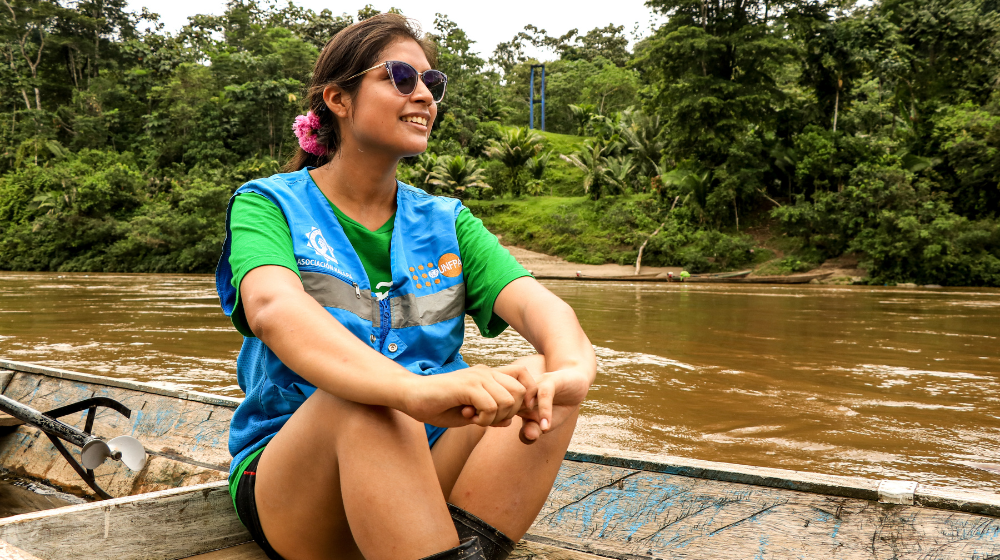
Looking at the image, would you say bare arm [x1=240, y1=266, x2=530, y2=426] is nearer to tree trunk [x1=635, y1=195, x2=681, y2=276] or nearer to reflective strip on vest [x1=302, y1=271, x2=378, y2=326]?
reflective strip on vest [x1=302, y1=271, x2=378, y2=326]

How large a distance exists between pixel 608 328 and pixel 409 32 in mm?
6471

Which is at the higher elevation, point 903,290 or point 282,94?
point 282,94

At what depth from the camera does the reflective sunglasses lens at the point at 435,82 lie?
1.38 metres

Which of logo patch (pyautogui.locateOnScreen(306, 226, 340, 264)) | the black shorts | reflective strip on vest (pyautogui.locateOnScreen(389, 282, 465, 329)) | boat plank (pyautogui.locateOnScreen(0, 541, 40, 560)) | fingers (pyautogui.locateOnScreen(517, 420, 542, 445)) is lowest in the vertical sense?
the black shorts

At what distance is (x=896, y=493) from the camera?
1277 millimetres

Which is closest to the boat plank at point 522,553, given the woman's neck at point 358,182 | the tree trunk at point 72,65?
the woman's neck at point 358,182

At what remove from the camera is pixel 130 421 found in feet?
8.23

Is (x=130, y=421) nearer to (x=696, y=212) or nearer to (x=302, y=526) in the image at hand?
(x=302, y=526)

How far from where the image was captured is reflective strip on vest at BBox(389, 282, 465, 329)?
1.27 metres

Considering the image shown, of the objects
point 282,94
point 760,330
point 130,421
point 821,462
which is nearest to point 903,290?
point 760,330

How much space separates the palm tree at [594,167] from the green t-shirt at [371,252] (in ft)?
65.6

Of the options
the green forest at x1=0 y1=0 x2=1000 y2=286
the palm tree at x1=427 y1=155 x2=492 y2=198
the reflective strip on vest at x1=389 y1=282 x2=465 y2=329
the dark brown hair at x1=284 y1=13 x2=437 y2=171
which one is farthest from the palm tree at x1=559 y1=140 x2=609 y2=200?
the reflective strip on vest at x1=389 y1=282 x2=465 y2=329

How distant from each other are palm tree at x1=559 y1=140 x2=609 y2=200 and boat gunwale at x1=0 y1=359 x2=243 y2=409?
19.1m

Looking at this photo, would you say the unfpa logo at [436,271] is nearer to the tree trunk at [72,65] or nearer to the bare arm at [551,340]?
the bare arm at [551,340]
